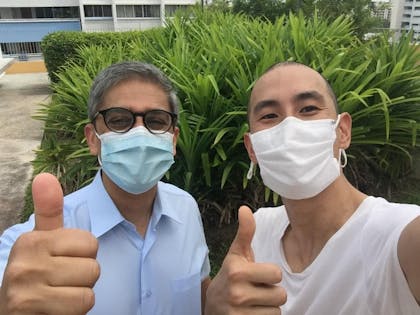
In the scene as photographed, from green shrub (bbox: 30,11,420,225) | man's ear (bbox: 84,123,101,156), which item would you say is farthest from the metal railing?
man's ear (bbox: 84,123,101,156)

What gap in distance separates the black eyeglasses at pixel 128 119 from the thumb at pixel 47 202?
27.1 inches

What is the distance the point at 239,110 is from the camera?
2.77 m

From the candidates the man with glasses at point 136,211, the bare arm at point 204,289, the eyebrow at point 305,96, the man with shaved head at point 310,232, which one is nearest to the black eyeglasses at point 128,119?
the man with glasses at point 136,211

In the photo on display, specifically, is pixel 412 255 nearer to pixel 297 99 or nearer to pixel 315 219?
pixel 315 219

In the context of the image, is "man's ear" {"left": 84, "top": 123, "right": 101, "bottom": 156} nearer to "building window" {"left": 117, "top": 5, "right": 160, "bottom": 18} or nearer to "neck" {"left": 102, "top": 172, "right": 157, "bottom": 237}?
"neck" {"left": 102, "top": 172, "right": 157, "bottom": 237}

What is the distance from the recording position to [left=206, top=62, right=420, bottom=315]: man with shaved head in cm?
88

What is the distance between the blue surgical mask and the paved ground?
2.52 m

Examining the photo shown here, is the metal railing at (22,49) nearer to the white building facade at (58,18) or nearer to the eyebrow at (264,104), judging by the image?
the white building facade at (58,18)

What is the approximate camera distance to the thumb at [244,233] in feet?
2.87

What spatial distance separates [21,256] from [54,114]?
3.39m

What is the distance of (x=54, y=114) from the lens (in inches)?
153

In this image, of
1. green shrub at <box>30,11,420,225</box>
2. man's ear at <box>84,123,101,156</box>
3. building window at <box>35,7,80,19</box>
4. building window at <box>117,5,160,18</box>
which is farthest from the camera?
building window at <box>117,5,160,18</box>

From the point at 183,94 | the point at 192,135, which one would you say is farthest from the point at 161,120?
the point at 183,94

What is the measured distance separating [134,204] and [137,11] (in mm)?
35653
